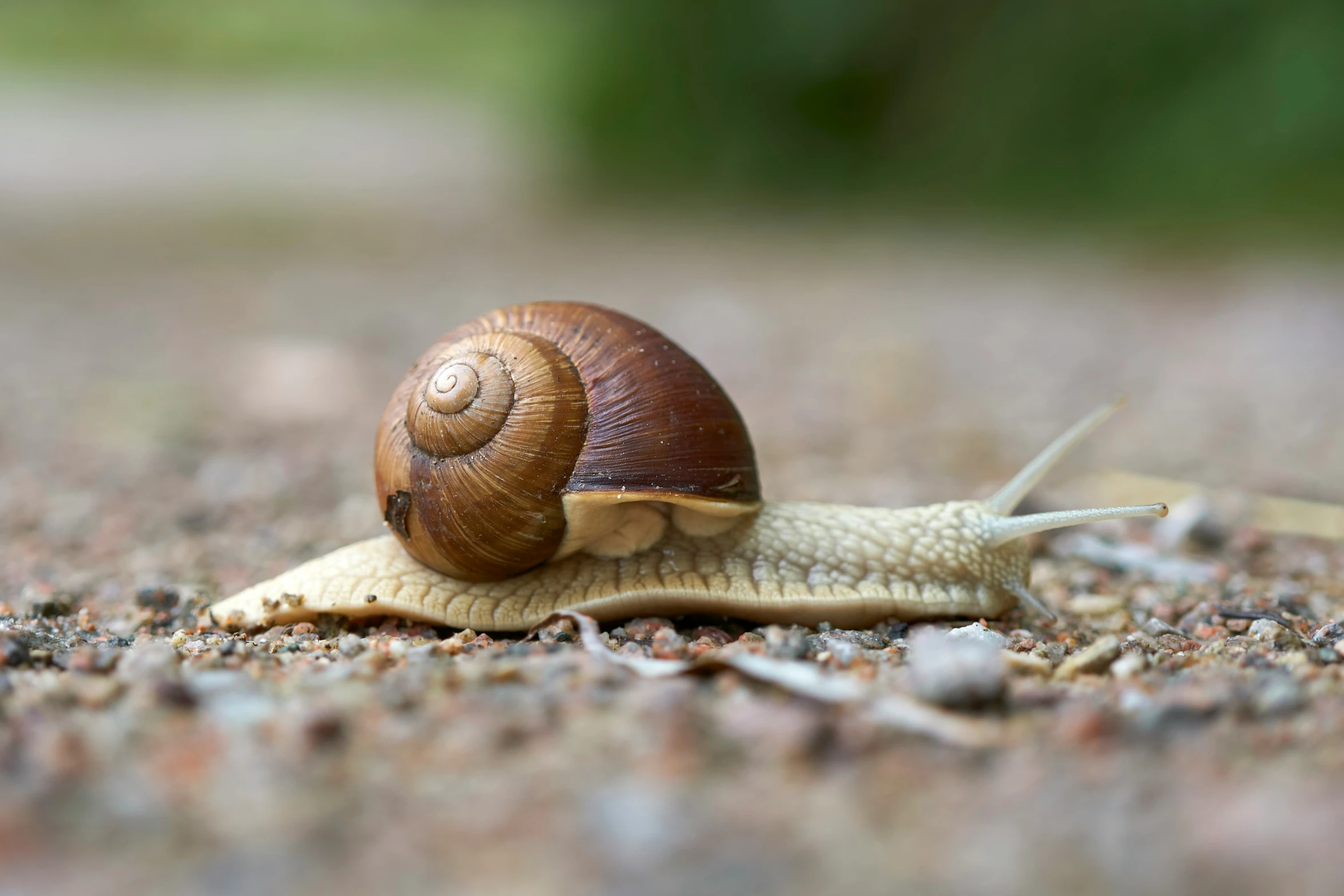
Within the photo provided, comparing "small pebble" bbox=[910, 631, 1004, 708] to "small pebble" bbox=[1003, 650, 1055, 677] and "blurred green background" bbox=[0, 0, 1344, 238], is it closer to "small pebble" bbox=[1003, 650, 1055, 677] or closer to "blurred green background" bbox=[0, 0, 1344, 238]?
"small pebble" bbox=[1003, 650, 1055, 677]

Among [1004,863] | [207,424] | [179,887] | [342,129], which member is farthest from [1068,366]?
[342,129]

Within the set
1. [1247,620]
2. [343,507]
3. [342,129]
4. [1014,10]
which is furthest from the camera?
[342,129]

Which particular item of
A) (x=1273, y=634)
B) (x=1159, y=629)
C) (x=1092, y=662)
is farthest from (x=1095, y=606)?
(x=1092, y=662)

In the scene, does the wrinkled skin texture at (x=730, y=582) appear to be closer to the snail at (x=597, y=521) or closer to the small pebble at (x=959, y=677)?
the snail at (x=597, y=521)

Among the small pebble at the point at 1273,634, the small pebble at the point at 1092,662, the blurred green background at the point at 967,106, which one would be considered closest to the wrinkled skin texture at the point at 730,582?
the small pebble at the point at 1273,634

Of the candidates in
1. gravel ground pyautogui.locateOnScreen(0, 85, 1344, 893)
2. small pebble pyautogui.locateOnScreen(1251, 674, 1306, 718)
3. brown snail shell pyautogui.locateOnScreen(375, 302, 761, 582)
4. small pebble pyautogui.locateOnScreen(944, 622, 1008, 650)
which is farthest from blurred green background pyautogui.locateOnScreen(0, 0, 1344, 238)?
small pebble pyautogui.locateOnScreen(1251, 674, 1306, 718)

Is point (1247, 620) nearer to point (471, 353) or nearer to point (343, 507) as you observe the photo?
point (471, 353)

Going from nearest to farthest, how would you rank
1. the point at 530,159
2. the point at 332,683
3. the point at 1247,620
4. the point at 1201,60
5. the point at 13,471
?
1. the point at 332,683
2. the point at 1247,620
3. the point at 13,471
4. the point at 1201,60
5. the point at 530,159
